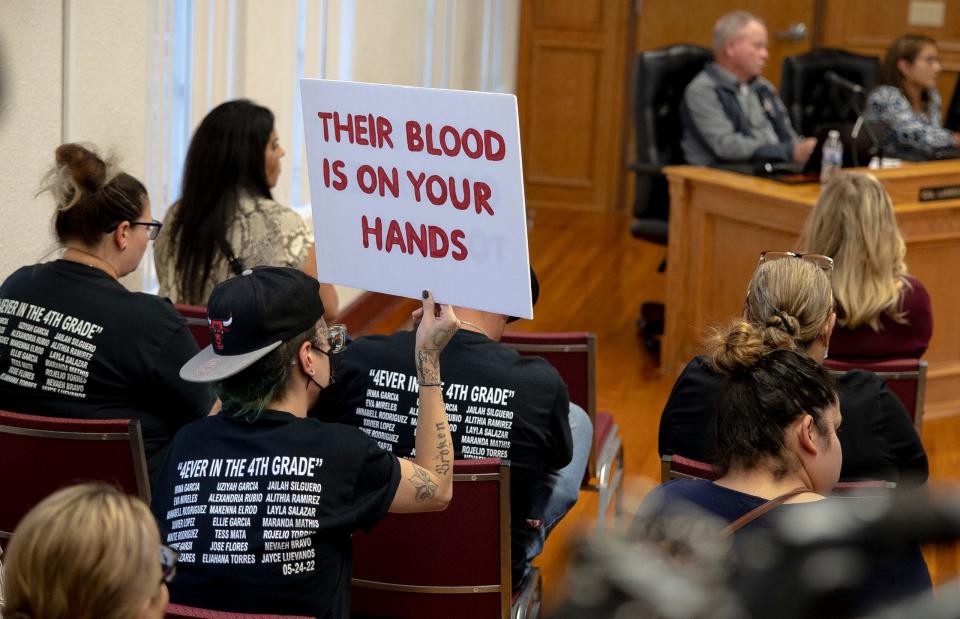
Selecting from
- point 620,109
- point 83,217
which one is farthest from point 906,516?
point 620,109

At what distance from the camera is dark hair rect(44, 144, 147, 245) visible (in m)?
2.58

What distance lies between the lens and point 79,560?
1.23 meters

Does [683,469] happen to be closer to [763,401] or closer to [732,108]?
[763,401]

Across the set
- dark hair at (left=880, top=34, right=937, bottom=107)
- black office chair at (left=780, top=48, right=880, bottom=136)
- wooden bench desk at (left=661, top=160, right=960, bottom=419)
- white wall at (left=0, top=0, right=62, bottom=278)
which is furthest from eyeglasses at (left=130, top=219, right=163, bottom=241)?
black office chair at (left=780, top=48, right=880, bottom=136)

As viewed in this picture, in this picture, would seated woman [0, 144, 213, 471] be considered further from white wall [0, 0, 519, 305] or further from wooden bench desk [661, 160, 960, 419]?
wooden bench desk [661, 160, 960, 419]

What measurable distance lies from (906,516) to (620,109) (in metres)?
8.88

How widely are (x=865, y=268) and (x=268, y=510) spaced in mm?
2319

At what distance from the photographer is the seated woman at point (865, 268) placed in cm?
350

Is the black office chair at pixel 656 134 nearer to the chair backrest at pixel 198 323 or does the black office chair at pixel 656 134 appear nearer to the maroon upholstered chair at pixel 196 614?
the chair backrest at pixel 198 323

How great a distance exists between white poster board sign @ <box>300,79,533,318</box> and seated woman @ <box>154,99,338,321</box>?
118 cm

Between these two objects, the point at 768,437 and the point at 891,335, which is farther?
the point at 891,335

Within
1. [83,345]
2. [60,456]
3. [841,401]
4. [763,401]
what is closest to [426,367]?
[763,401]

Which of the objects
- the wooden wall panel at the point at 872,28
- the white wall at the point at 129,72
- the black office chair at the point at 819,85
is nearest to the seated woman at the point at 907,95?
the black office chair at the point at 819,85

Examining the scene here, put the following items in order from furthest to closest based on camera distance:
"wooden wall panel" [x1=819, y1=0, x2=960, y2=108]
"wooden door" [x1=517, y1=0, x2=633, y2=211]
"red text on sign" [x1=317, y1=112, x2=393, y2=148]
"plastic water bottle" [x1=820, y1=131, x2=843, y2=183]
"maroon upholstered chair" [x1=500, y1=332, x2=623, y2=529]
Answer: "wooden door" [x1=517, y1=0, x2=633, y2=211] → "wooden wall panel" [x1=819, y1=0, x2=960, y2=108] → "plastic water bottle" [x1=820, y1=131, x2=843, y2=183] → "maroon upholstered chair" [x1=500, y1=332, x2=623, y2=529] → "red text on sign" [x1=317, y1=112, x2=393, y2=148]
